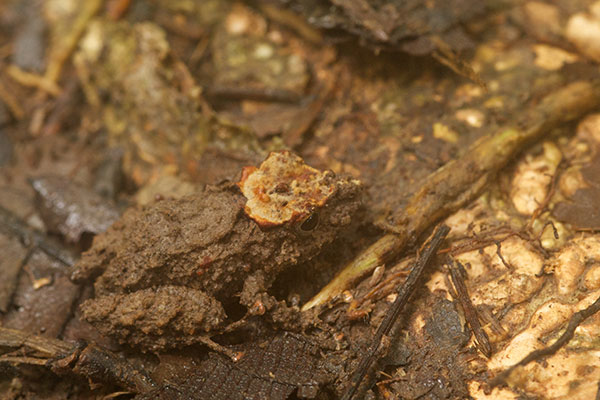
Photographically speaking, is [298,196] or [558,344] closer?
[558,344]

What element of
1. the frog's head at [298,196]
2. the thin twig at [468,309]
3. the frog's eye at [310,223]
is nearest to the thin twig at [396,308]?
the thin twig at [468,309]

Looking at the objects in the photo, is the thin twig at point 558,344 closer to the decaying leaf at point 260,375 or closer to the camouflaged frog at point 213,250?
the decaying leaf at point 260,375

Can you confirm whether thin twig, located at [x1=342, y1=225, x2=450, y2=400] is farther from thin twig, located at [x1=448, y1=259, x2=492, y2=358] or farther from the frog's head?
the frog's head

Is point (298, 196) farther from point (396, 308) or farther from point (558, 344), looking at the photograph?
point (558, 344)

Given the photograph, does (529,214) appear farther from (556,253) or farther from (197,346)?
(197,346)

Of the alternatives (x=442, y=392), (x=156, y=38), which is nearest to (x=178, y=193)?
(x=156, y=38)

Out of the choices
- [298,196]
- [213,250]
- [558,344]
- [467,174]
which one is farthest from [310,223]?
[558,344]

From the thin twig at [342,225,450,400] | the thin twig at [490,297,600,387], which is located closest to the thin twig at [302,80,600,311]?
the thin twig at [342,225,450,400]
